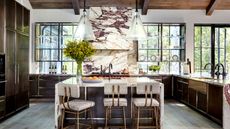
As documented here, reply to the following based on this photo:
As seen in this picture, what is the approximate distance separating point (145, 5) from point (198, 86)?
3.63 m

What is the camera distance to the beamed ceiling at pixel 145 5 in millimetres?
9266

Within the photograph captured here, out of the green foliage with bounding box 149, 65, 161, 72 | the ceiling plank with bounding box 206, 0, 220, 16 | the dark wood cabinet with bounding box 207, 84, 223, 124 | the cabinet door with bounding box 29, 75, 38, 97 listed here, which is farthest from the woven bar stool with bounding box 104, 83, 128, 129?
the ceiling plank with bounding box 206, 0, 220, 16

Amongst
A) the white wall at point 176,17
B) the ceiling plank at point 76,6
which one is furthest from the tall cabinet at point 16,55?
the white wall at point 176,17

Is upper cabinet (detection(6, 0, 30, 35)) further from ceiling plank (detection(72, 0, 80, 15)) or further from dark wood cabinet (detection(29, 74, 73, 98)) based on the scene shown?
dark wood cabinet (detection(29, 74, 73, 98))

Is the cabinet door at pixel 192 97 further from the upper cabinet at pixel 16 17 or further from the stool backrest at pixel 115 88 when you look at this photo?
the upper cabinet at pixel 16 17

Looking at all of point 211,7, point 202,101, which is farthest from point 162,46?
point 202,101

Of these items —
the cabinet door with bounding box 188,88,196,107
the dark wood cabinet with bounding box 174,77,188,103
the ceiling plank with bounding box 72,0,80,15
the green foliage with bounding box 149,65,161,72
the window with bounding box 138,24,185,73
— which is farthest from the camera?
the window with bounding box 138,24,185,73

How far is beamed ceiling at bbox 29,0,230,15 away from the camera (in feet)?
30.4

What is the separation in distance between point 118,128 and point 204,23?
6.16 metres

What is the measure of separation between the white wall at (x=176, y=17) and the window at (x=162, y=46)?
8.7 inches

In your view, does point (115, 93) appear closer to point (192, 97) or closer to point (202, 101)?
point (202, 101)

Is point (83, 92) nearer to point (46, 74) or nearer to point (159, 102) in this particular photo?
point (159, 102)

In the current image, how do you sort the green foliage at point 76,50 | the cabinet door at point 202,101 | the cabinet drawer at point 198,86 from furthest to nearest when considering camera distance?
1. the cabinet door at point 202,101
2. the cabinet drawer at point 198,86
3. the green foliage at point 76,50

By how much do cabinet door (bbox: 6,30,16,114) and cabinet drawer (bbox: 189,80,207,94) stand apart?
163 inches
